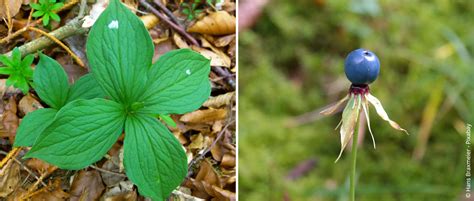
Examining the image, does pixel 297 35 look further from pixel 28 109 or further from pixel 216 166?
pixel 28 109

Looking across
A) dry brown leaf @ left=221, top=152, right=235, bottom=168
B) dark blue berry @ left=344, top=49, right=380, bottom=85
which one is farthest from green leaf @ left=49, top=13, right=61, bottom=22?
dark blue berry @ left=344, top=49, right=380, bottom=85

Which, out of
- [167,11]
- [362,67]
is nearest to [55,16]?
[167,11]

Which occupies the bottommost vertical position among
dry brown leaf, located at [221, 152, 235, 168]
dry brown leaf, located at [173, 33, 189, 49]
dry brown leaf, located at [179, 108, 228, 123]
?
dry brown leaf, located at [221, 152, 235, 168]

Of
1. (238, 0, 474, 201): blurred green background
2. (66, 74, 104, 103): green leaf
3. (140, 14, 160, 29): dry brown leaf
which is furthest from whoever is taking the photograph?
(238, 0, 474, 201): blurred green background

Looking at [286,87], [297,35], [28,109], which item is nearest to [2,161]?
[28,109]

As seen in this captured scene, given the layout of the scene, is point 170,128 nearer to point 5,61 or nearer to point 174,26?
point 174,26

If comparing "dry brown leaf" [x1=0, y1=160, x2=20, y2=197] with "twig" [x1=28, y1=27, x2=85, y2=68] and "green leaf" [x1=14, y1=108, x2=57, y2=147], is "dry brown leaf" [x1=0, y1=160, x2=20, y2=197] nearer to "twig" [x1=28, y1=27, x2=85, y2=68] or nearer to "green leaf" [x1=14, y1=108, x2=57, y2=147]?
"green leaf" [x1=14, y1=108, x2=57, y2=147]

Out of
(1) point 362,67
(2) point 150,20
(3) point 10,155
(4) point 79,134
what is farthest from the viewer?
(2) point 150,20
